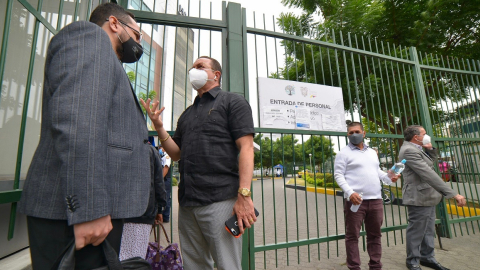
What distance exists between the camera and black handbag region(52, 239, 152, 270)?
926 millimetres

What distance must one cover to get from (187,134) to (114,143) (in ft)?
2.78

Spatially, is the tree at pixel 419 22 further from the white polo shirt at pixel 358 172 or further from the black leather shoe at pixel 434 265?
the black leather shoe at pixel 434 265

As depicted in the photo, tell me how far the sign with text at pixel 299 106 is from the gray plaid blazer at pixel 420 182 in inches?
34.7

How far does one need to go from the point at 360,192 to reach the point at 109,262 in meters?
2.69

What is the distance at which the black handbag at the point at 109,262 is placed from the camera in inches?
36.4

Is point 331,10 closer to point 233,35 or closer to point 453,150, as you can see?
point 453,150

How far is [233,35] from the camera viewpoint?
294 centimetres

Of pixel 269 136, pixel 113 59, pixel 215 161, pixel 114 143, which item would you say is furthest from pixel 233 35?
pixel 114 143

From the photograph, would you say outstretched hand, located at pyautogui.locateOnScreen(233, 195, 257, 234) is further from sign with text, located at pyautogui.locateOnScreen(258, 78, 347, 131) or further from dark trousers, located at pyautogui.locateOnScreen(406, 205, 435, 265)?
dark trousers, located at pyautogui.locateOnScreen(406, 205, 435, 265)

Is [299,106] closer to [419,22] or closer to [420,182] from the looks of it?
[420,182]

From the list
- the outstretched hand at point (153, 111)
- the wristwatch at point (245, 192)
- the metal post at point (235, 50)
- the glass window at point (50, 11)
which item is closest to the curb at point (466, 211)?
the metal post at point (235, 50)

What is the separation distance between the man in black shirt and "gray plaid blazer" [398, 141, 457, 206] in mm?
2553

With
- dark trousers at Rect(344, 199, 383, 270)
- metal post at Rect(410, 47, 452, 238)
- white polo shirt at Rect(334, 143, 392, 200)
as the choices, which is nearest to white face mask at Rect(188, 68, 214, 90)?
white polo shirt at Rect(334, 143, 392, 200)

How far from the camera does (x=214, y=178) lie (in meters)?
1.81
